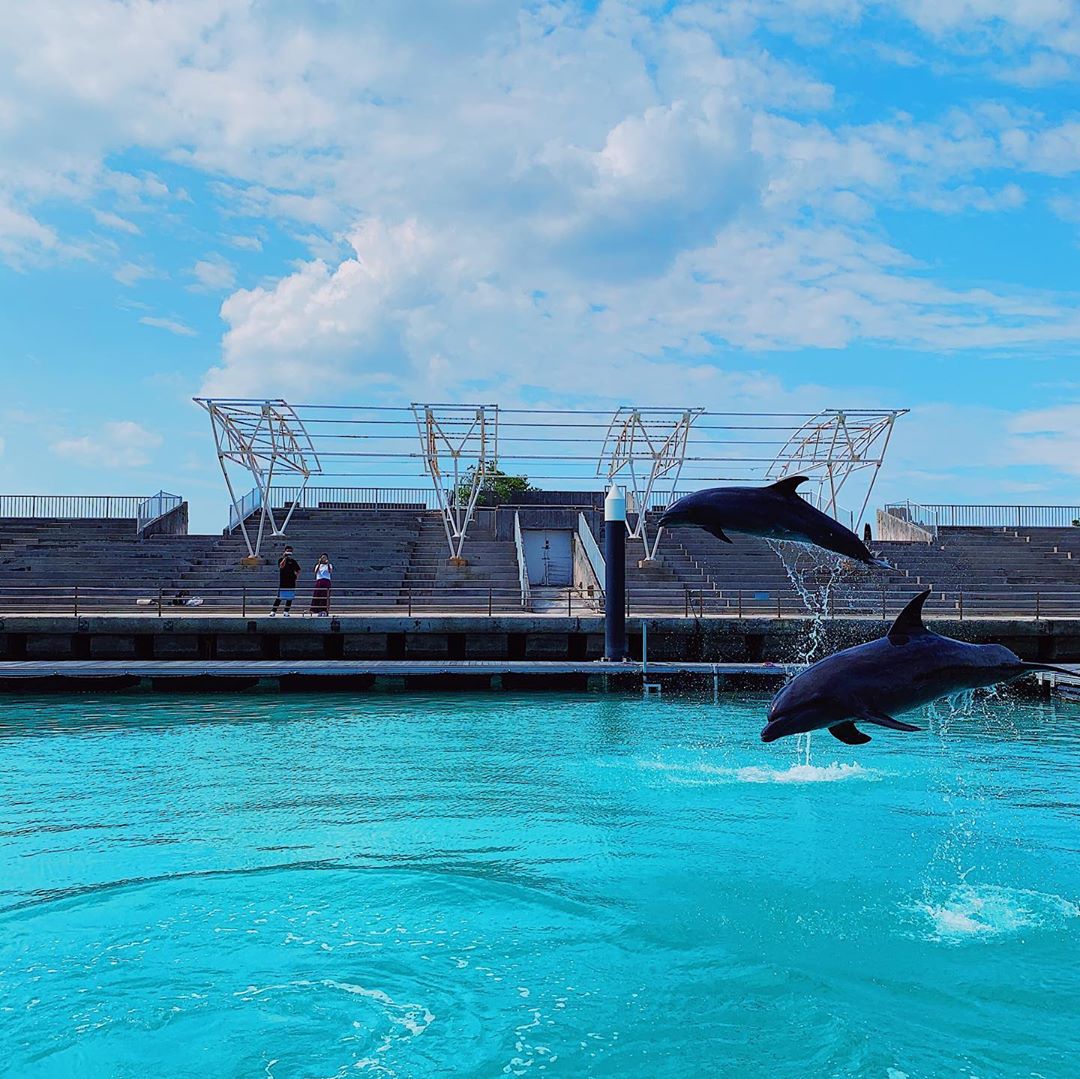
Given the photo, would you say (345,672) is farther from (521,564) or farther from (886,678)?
(886,678)

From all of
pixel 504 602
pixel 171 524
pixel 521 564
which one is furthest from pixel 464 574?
pixel 171 524

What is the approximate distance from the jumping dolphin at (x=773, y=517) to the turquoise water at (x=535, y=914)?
2633 millimetres

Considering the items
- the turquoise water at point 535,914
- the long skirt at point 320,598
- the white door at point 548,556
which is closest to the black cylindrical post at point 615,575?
the long skirt at point 320,598

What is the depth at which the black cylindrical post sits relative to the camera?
21.1 m

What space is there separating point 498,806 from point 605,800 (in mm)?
1172

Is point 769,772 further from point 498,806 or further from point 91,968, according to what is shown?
point 91,968

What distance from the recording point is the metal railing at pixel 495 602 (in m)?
25.1

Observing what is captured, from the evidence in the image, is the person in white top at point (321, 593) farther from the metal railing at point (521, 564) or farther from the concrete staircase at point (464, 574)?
the metal railing at point (521, 564)

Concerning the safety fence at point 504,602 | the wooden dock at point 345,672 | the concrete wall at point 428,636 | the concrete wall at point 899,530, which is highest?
the concrete wall at point 899,530

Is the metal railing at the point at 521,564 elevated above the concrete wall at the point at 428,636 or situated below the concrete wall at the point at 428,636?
above

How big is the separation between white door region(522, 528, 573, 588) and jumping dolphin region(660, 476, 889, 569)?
84.5ft

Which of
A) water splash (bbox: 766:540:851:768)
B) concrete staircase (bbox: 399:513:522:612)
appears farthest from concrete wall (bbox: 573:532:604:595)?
water splash (bbox: 766:540:851:768)

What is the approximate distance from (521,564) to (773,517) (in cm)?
2326

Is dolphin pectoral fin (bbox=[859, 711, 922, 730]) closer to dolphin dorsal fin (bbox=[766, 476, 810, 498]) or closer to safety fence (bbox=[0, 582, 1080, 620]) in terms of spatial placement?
dolphin dorsal fin (bbox=[766, 476, 810, 498])
